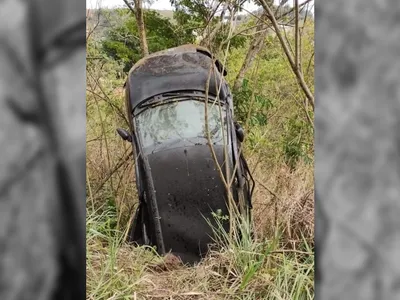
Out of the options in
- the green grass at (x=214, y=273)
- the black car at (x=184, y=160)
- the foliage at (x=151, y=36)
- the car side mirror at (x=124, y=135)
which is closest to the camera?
the green grass at (x=214, y=273)

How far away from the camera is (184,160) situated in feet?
6.85

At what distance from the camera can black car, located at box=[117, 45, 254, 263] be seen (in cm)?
208

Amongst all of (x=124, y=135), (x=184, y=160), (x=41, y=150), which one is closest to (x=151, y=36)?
(x=124, y=135)

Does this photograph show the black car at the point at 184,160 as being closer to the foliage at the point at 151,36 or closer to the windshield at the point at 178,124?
the windshield at the point at 178,124

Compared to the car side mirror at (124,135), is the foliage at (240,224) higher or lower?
lower

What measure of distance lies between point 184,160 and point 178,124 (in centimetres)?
20

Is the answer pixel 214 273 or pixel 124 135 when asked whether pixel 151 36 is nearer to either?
pixel 124 135

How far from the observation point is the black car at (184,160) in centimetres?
208

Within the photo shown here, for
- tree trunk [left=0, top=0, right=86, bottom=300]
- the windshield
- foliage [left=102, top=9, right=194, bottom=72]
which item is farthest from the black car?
foliage [left=102, top=9, right=194, bottom=72]

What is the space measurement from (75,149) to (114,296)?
3.74ft

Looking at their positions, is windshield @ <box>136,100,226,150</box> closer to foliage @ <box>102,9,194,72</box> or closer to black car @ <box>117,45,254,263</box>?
black car @ <box>117,45,254,263</box>

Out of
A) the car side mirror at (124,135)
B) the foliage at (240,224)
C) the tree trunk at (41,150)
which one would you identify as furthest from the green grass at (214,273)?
the tree trunk at (41,150)

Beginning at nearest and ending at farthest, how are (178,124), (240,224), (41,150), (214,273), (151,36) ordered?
(41,150), (214,273), (240,224), (178,124), (151,36)

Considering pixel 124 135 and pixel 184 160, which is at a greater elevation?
pixel 124 135
